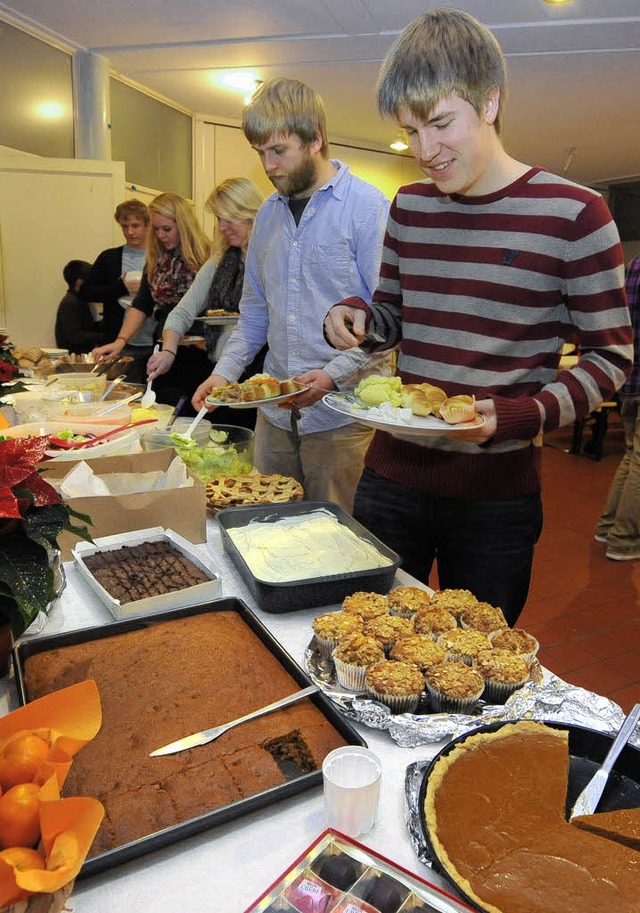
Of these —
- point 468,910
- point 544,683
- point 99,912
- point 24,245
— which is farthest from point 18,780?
point 24,245

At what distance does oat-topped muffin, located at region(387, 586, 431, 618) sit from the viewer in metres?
1.25

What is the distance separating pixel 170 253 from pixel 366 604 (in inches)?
120

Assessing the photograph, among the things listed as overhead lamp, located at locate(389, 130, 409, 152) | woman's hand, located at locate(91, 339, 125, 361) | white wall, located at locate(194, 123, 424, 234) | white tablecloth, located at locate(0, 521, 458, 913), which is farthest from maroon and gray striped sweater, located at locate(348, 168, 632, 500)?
overhead lamp, located at locate(389, 130, 409, 152)

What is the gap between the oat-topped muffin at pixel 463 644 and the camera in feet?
3.61

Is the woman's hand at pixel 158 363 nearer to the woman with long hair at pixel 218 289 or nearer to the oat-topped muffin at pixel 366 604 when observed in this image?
the woman with long hair at pixel 218 289

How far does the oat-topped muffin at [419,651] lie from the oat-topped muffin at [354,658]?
3 cm

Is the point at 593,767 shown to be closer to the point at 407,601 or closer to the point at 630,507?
the point at 407,601

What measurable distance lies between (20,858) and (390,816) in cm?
47

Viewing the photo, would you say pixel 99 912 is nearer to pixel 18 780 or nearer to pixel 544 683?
pixel 18 780

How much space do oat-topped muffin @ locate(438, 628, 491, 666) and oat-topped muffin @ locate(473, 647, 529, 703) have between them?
2 centimetres

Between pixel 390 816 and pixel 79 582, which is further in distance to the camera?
pixel 79 582

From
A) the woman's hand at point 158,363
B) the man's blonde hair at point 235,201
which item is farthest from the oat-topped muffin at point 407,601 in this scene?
the man's blonde hair at point 235,201

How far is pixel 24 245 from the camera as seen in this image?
5145mm

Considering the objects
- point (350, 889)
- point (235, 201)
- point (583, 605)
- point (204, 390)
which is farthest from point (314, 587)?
point (583, 605)
